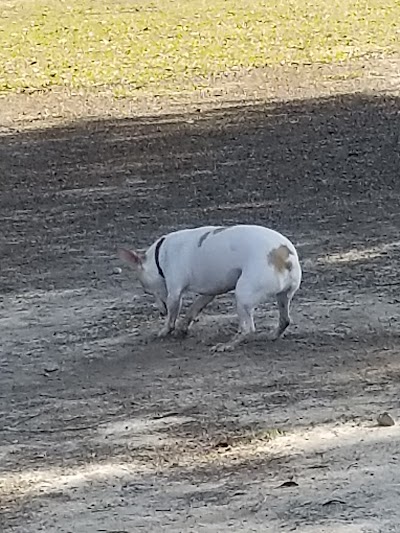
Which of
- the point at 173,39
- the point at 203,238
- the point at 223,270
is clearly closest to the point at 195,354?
the point at 223,270

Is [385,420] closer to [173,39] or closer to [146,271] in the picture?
[146,271]

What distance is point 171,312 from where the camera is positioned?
655 cm

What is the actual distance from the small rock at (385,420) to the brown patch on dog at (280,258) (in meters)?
1.09

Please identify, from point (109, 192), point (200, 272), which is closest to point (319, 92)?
point (109, 192)

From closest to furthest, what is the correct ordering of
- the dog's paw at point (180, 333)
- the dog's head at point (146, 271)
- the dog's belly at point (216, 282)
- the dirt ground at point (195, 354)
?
the dirt ground at point (195, 354) < the dog's belly at point (216, 282) < the dog's head at point (146, 271) < the dog's paw at point (180, 333)

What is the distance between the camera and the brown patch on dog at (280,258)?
6.10 metres

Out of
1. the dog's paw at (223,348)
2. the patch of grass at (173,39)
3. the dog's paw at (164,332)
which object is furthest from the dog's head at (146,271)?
the patch of grass at (173,39)

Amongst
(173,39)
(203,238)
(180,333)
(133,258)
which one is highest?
(203,238)

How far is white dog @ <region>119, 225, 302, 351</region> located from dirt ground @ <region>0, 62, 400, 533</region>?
0.55 ft

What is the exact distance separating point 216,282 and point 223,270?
0.10 meters

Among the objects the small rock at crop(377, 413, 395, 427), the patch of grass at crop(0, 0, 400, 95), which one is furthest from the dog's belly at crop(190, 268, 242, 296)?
the patch of grass at crop(0, 0, 400, 95)

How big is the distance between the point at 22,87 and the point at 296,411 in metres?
11.9

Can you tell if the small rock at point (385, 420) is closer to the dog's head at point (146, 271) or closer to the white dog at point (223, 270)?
the white dog at point (223, 270)

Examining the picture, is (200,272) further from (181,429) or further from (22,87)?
(22,87)
